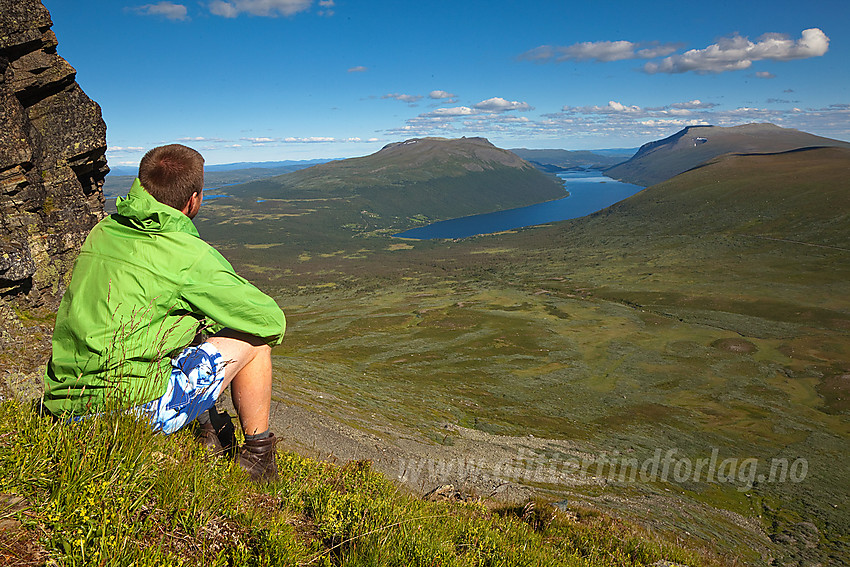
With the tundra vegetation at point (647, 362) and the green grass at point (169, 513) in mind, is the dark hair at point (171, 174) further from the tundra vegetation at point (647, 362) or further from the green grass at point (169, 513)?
the tundra vegetation at point (647, 362)

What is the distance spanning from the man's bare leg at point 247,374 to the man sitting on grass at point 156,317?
1cm

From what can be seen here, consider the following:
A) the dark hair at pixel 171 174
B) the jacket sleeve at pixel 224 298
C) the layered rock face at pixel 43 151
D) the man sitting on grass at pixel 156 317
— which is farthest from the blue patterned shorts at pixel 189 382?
the layered rock face at pixel 43 151

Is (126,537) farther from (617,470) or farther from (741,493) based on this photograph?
(741,493)

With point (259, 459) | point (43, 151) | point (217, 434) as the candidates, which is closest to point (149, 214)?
point (259, 459)

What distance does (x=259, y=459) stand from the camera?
4852mm

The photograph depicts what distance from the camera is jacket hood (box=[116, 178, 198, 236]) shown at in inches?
160

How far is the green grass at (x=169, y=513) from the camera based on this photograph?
2908mm

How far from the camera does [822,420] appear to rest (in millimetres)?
48969

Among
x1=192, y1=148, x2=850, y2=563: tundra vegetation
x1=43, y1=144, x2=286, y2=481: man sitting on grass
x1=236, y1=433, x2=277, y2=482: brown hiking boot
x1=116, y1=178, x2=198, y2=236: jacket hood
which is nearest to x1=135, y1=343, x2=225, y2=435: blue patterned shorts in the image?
x1=43, y1=144, x2=286, y2=481: man sitting on grass

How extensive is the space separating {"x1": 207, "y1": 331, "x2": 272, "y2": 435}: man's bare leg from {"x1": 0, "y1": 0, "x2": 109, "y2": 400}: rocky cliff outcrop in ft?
41.4

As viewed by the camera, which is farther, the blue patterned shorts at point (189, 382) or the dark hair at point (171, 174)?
the dark hair at point (171, 174)

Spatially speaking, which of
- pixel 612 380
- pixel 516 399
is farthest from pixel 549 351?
pixel 516 399

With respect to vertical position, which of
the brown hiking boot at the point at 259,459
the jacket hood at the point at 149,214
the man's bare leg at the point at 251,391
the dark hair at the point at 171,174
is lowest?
the brown hiking boot at the point at 259,459

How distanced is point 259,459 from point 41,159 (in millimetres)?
19740
